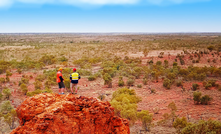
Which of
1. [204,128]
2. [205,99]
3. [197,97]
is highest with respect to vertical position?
[204,128]

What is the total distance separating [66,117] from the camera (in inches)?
156

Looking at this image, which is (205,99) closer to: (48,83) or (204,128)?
(204,128)

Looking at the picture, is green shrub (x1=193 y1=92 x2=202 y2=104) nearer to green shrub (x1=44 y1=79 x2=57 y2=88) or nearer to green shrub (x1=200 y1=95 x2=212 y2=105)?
green shrub (x1=200 y1=95 x2=212 y2=105)

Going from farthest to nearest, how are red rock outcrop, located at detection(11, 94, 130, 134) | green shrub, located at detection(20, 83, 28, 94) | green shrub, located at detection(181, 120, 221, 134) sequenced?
1. green shrub, located at detection(20, 83, 28, 94)
2. green shrub, located at detection(181, 120, 221, 134)
3. red rock outcrop, located at detection(11, 94, 130, 134)

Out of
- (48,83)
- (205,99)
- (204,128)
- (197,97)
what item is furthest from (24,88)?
(205,99)

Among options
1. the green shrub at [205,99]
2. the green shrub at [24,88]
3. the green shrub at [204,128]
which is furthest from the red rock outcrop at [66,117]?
the green shrub at [24,88]

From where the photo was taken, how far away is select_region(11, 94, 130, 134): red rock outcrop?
3.79 meters

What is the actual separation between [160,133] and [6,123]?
8.07 meters

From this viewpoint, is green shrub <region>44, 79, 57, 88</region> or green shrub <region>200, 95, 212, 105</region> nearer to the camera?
green shrub <region>200, 95, 212, 105</region>

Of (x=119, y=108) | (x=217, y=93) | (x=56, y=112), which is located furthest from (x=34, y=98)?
(x=217, y=93)

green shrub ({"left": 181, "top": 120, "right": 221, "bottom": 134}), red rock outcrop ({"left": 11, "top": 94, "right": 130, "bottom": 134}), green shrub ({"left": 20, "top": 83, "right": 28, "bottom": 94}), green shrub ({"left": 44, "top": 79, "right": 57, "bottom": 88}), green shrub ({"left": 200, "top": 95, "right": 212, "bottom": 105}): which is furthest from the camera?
green shrub ({"left": 44, "top": 79, "right": 57, "bottom": 88})

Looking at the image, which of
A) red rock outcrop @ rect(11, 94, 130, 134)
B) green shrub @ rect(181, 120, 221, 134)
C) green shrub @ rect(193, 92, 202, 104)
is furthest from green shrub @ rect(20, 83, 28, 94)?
green shrub @ rect(193, 92, 202, 104)

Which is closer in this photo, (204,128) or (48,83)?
(204,128)

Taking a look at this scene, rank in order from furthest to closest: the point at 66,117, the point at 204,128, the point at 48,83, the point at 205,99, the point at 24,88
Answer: the point at 48,83 < the point at 24,88 < the point at 205,99 < the point at 204,128 < the point at 66,117
